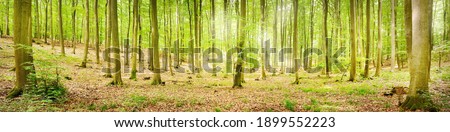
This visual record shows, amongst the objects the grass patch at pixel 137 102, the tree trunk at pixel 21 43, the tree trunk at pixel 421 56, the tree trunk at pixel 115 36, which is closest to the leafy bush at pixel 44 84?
the tree trunk at pixel 21 43

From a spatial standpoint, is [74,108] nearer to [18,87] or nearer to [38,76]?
[38,76]

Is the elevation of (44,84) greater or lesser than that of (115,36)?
lesser

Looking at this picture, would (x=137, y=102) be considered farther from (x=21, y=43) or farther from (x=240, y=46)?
(x=240, y=46)

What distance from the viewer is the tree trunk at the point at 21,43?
8111 mm

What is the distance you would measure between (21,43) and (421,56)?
1250 centimetres

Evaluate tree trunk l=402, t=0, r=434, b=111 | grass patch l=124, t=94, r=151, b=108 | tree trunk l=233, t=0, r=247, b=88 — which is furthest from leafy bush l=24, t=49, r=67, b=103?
tree trunk l=402, t=0, r=434, b=111

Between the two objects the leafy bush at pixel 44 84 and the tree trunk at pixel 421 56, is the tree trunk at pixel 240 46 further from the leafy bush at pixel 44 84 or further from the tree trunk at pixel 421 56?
the leafy bush at pixel 44 84

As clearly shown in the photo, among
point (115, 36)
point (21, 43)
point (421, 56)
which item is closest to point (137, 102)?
point (21, 43)

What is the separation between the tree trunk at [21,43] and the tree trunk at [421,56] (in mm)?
12022

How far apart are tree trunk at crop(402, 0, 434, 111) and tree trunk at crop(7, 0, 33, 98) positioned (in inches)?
473

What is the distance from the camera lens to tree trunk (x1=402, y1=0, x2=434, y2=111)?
6773 millimetres

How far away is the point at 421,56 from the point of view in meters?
6.86

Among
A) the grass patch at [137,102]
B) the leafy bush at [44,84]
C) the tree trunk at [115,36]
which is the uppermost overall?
the tree trunk at [115,36]

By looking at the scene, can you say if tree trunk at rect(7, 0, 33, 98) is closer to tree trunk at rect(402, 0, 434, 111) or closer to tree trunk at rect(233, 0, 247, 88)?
tree trunk at rect(233, 0, 247, 88)
